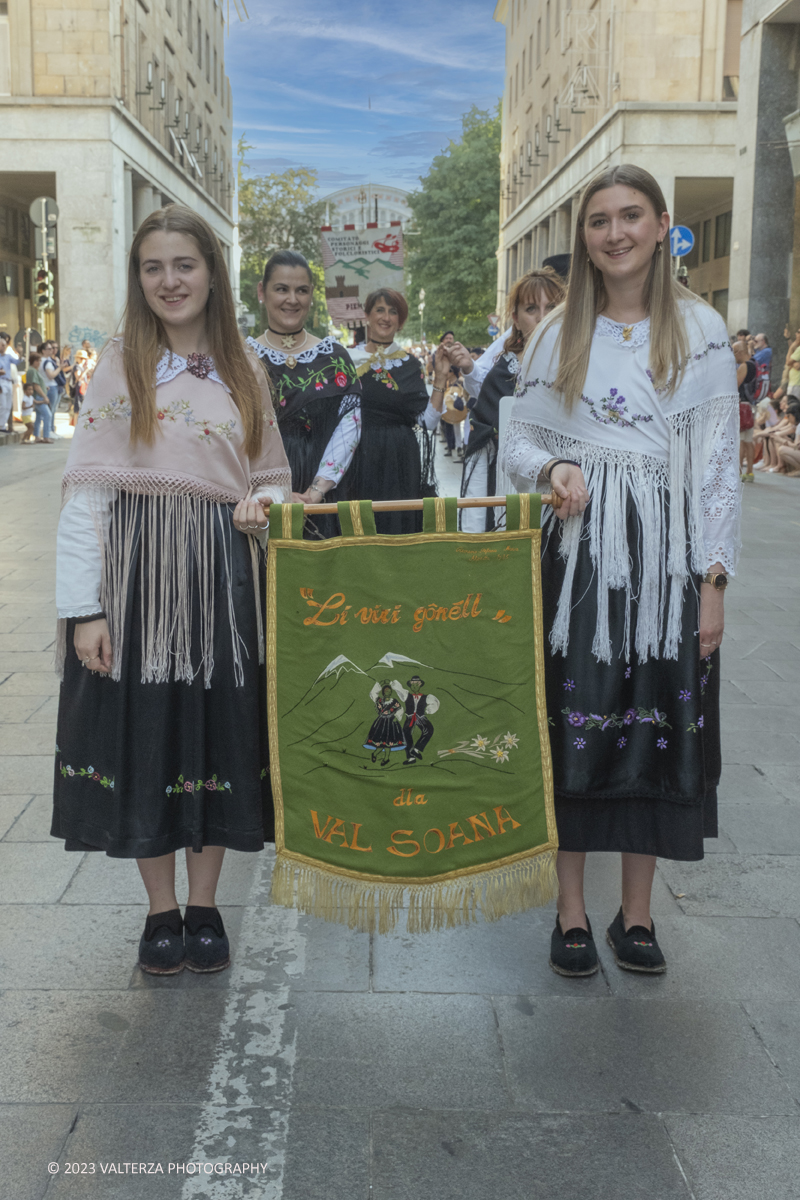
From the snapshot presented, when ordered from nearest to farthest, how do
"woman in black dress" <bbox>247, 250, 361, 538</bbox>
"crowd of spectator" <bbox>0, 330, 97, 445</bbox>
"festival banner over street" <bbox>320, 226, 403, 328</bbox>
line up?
"woman in black dress" <bbox>247, 250, 361, 538</bbox> → "festival banner over street" <bbox>320, 226, 403, 328</bbox> → "crowd of spectator" <bbox>0, 330, 97, 445</bbox>

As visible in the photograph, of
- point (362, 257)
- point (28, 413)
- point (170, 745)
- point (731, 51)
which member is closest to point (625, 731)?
point (170, 745)

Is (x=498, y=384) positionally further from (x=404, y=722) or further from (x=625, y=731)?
(x=404, y=722)

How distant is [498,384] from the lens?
6277 mm

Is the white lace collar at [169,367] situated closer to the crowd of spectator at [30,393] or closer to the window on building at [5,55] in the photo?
the crowd of spectator at [30,393]

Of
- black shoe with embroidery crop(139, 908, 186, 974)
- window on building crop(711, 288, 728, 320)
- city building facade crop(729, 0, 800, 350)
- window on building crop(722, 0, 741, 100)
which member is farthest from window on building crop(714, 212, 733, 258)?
black shoe with embroidery crop(139, 908, 186, 974)

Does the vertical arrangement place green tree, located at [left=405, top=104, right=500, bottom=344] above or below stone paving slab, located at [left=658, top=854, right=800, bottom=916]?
above

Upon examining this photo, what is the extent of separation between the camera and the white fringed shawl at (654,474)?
3.00 m

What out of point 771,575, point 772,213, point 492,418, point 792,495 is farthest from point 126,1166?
point 772,213

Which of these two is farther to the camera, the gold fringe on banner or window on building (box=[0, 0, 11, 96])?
window on building (box=[0, 0, 11, 96])

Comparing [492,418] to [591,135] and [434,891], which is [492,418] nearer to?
[434,891]

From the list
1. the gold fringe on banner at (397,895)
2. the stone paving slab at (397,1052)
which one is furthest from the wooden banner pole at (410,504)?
the stone paving slab at (397,1052)

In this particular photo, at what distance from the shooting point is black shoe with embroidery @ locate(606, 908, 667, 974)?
10.6ft

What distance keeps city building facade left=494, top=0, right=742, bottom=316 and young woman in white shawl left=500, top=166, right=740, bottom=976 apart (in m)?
23.8
